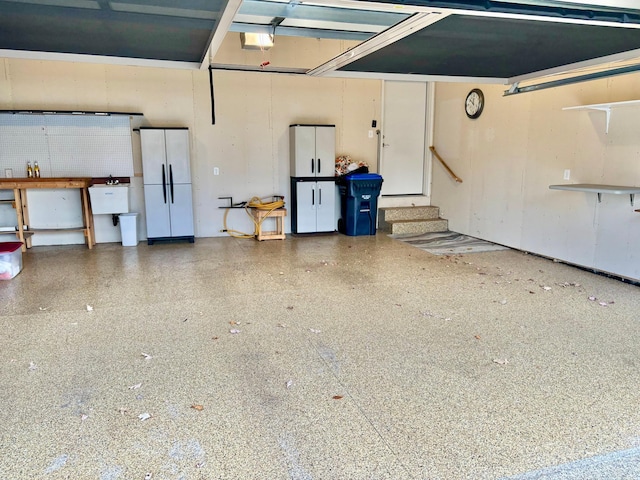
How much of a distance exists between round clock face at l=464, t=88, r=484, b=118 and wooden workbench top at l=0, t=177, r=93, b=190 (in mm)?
6100

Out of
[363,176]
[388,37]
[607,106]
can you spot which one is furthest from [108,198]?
[607,106]

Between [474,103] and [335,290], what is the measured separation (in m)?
4.44

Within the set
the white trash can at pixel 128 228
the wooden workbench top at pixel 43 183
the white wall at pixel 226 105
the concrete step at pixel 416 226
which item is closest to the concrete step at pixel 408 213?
the concrete step at pixel 416 226

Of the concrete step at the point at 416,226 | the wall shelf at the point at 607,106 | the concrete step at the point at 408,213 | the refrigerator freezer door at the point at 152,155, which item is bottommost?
the concrete step at the point at 416,226

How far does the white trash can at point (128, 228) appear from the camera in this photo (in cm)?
698

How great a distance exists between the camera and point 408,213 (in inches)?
331

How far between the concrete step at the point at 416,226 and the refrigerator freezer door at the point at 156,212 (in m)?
3.78

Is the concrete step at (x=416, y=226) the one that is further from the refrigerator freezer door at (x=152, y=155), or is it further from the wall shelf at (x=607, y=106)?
the refrigerator freezer door at (x=152, y=155)

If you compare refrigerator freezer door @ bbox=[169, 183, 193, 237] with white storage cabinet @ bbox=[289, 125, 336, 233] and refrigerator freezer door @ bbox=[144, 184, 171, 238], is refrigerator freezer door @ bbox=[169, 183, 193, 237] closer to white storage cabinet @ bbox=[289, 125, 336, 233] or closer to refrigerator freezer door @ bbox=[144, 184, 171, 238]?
refrigerator freezer door @ bbox=[144, 184, 171, 238]

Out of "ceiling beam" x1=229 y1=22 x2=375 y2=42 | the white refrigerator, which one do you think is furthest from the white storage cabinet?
"ceiling beam" x1=229 y1=22 x2=375 y2=42

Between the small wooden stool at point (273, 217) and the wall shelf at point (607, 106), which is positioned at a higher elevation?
the wall shelf at point (607, 106)

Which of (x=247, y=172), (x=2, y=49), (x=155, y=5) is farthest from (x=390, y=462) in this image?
(x=247, y=172)

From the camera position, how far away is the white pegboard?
6.61m

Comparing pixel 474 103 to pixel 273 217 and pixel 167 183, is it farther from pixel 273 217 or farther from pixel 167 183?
pixel 167 183
